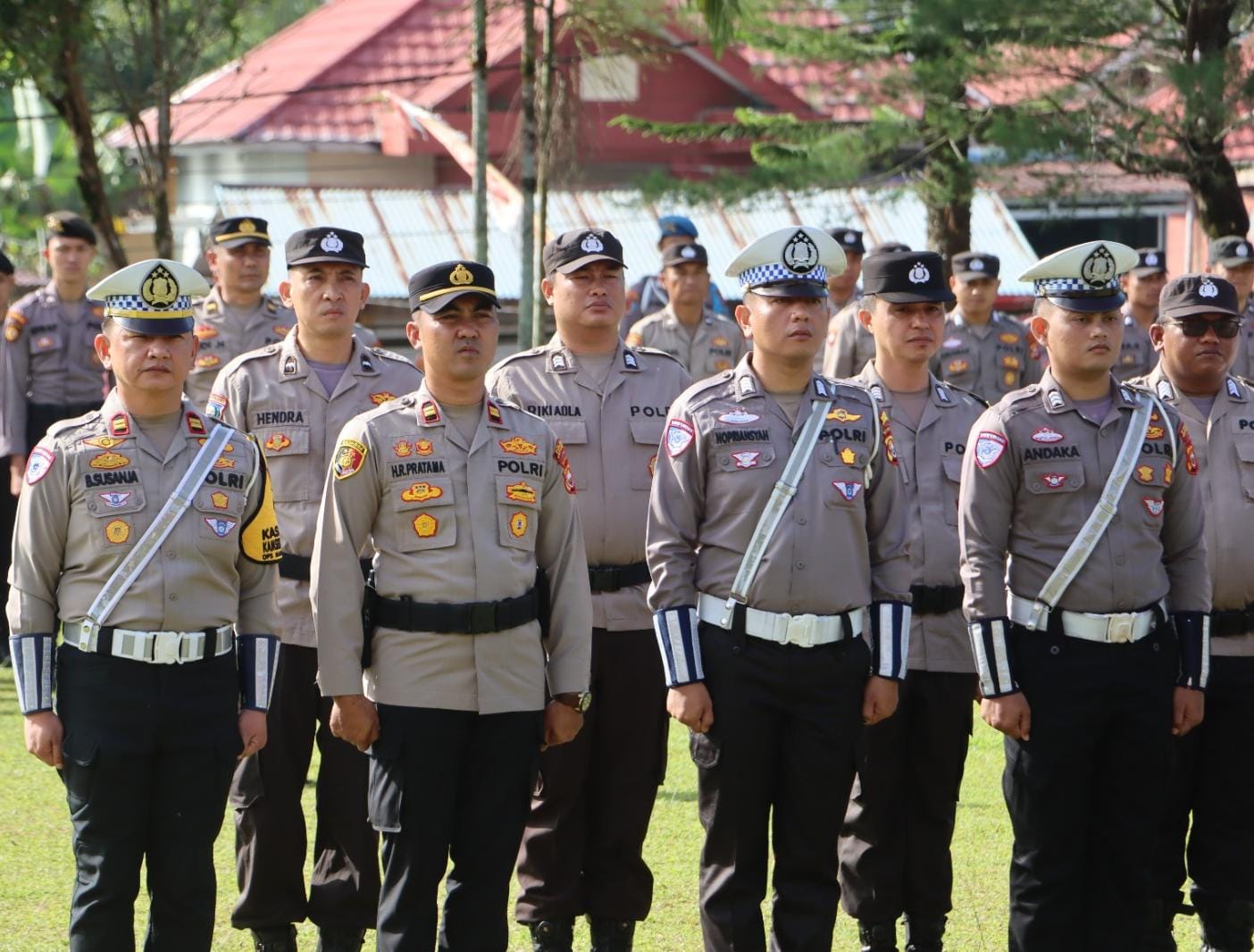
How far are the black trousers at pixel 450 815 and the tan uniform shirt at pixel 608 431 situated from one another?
3.08 ft

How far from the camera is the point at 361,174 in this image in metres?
25.9

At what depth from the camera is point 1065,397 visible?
5.34 meters

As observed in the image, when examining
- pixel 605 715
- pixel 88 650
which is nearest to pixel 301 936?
pixel 605 715

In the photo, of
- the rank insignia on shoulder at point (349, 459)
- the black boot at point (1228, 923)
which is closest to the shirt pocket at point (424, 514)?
the rank insignia on shoulder at point (349, 459)

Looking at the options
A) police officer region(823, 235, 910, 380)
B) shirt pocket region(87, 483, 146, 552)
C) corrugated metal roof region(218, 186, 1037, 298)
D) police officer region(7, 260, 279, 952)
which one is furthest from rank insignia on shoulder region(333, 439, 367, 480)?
corrugated metal roof region(218, 186, 1037, 298)

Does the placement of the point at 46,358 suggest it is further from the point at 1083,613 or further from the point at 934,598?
the point at 1083,613

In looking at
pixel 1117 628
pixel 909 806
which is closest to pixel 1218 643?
pixel 1117 628

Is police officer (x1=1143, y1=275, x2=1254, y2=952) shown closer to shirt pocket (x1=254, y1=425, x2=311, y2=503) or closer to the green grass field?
the green grass field

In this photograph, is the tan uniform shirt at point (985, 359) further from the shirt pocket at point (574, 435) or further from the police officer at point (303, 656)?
the police officer at point (303, 656)

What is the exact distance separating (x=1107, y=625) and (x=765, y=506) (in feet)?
3.41

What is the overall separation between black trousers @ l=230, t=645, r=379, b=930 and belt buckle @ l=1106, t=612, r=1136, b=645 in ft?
7.58

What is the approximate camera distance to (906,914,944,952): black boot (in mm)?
5766

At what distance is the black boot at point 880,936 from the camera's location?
5789mm

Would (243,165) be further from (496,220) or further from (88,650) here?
(88,650)
